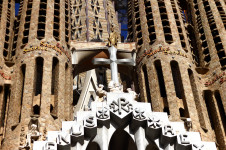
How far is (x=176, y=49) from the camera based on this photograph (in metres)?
28.2

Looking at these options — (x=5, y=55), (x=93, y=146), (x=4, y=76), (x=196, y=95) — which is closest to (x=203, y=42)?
(x=196, y=95)

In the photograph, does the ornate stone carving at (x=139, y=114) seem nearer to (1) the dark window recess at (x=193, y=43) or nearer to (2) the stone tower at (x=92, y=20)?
(1) the dark window recess at (x=193, y=43)

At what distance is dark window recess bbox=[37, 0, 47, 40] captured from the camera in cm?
2830

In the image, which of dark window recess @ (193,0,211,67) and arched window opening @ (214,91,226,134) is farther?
dark window recess @ (193,0,211,67)

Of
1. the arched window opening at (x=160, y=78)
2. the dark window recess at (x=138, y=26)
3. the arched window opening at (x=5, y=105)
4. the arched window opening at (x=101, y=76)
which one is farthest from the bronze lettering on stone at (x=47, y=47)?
the arched window opening at (x=101, y=76)

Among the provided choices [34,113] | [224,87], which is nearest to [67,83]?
[34,113]

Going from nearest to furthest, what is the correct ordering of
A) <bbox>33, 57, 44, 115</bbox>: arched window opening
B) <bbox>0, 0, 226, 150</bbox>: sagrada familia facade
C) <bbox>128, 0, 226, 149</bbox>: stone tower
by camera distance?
<bbox>0, 0, 226, 150</bbox>: sagrada familia facade, <bbox>33, 57, 44, 115</bbox>: arched window opening, <bbox>128, 0, 226, 149</bbox>: stone tower

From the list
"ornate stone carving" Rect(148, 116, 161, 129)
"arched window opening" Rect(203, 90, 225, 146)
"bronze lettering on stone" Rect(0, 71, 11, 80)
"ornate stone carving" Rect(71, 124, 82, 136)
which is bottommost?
"ornate stone carving" Rect(71, 124, 82, 136)

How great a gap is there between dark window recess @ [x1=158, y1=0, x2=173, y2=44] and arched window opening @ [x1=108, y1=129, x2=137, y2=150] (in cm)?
1353

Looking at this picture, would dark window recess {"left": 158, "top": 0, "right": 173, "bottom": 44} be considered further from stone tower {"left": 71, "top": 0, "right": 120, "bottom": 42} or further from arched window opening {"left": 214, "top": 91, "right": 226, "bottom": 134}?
stone tower {"left": 71, "top": 0, "right": 120, "bottom": 42}

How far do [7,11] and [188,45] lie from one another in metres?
10.4

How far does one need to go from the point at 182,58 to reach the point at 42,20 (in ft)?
→ 26.1

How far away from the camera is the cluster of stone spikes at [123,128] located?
13656 mm

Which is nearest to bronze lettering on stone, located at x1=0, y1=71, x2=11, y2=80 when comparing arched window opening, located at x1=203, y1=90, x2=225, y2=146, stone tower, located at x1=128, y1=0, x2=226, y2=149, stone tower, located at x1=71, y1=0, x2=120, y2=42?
stone tower, located at x1=128, y1=0, x2=226, y2=149
